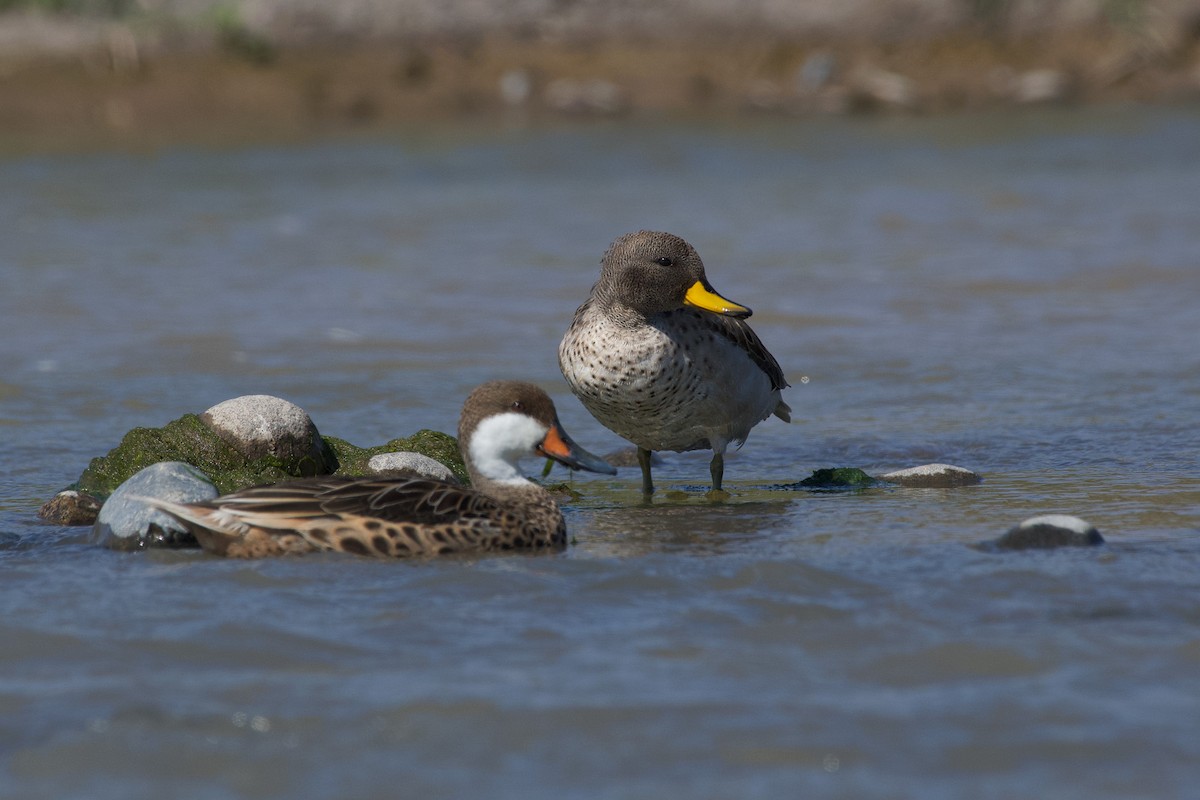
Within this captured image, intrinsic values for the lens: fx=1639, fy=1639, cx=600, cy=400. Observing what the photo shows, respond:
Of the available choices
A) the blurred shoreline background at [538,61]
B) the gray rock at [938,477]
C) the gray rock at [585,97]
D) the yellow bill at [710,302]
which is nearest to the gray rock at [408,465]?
the yellow bill at [710,302]

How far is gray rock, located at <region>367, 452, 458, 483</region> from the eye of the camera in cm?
779

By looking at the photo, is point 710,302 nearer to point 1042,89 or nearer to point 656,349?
point 656,349

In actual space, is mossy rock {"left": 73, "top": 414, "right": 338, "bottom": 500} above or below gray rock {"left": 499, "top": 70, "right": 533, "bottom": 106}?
below

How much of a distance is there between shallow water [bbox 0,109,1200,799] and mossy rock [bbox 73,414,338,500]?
1.02 ft

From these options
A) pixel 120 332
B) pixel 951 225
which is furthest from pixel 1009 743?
pixel 951 225

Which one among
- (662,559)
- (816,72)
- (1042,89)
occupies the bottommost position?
(662,559)

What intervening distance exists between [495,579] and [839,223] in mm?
13871

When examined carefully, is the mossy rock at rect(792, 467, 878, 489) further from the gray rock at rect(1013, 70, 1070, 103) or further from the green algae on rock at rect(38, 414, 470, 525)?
the gray rock at rect(1013, 70, 1070, 103)

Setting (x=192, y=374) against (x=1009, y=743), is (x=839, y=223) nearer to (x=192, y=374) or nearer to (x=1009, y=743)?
(x=192, y=374)

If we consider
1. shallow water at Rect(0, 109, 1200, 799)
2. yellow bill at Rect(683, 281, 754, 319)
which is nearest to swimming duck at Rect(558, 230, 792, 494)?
yellow bill at Rect(683, 281, 754, 319)

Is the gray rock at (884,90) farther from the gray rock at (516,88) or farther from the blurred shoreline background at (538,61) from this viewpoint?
the gray rock at (516,88)

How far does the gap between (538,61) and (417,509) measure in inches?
1074

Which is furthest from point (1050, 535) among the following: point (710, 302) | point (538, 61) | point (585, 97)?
point (538, 61)

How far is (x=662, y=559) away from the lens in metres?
6.29
